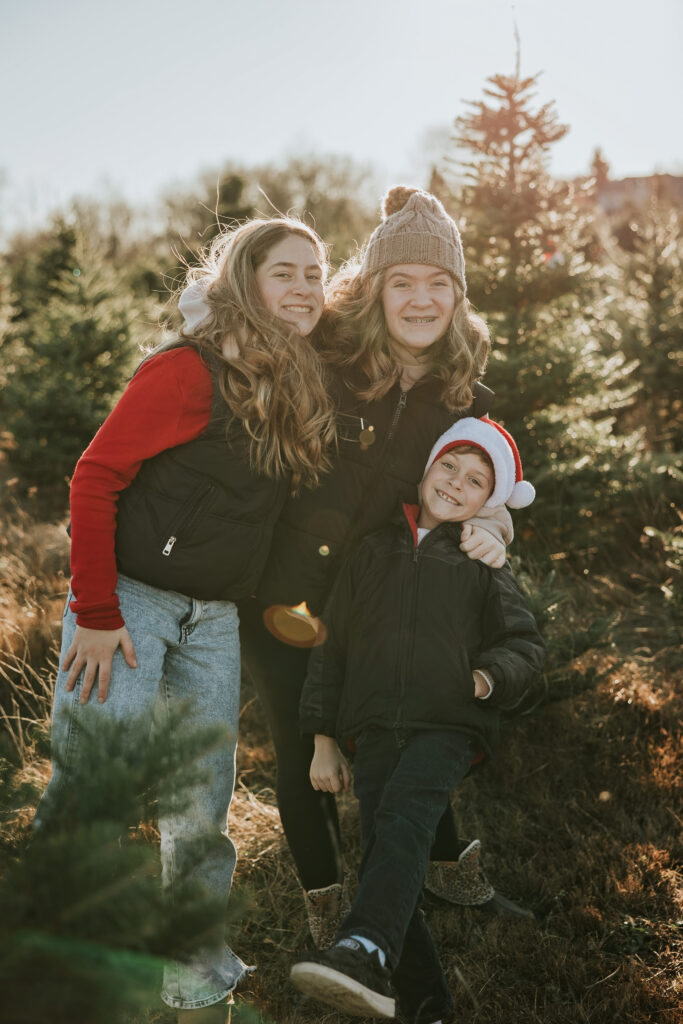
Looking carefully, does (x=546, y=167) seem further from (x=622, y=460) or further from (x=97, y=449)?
(x=97, y=449)

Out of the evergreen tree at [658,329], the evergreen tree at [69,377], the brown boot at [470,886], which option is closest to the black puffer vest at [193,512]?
the brown boot at [470,886]

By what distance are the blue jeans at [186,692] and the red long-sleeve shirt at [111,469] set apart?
0.44 feet

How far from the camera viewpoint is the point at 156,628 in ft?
7.79

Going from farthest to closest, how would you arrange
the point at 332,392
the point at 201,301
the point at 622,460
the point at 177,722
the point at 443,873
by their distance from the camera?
the point at 622,460, the point at 443,873, the point at 332,392, the point at 201,301, the point at 177,722

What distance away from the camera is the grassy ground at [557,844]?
2.56 metres

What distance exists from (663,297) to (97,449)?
24.4 ft

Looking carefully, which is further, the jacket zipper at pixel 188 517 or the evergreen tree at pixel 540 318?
the evergreen tree at pixel 540 318

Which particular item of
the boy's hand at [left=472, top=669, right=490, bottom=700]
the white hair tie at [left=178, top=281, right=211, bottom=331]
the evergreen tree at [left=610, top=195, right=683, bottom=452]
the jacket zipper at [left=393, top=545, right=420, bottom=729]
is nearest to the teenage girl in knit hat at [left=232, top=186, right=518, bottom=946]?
the jacket zipper at [left=393, top=545, right=420, bottom=729]

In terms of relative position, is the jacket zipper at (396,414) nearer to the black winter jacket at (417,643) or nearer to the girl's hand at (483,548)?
the black winter jacket at (417,643)

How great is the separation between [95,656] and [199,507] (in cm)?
55

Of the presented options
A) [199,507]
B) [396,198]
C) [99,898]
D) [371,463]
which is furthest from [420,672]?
[396,198]

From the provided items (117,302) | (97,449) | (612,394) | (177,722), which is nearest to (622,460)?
(612,394)

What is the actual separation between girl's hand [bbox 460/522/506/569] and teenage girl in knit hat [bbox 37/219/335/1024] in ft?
1.95

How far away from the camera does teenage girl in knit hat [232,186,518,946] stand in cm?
268
